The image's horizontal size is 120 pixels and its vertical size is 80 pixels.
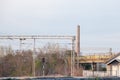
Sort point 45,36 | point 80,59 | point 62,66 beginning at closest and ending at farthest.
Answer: point 45,36
point 62,66
point 80,59

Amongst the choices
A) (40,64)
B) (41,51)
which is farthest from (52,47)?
(40,64)

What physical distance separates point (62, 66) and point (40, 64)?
3.99 metres

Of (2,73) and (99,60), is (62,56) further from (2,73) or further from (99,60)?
(2,73)

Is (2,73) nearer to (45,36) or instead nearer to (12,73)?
(12,73)

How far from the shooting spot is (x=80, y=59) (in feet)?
206

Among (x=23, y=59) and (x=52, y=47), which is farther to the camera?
(x=52, y=47)

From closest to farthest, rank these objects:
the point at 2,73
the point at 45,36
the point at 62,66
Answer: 1. the point at 2,73
2. the point at 45,36
3. the point at 62,66

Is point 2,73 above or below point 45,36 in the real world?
below

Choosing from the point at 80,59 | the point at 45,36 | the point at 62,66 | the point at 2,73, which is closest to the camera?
the point at 2,73

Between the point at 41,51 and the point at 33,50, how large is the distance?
777 cm

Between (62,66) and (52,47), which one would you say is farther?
(52,47)

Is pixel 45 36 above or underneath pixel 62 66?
above

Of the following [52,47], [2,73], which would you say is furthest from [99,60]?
[2,73]

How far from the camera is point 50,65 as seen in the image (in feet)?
186
